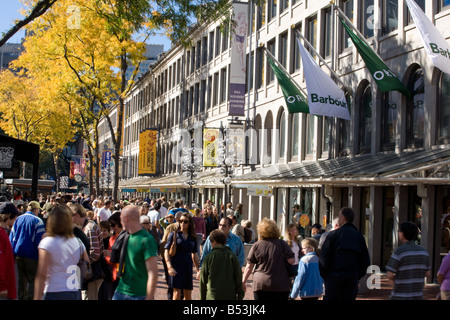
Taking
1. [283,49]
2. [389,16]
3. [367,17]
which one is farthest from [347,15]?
[283,49]

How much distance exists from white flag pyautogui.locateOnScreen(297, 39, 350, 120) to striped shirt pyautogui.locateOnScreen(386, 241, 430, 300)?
12.9 m

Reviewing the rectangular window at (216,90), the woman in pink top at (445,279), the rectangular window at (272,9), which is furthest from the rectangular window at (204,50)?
the woman in pink top at (445,279)

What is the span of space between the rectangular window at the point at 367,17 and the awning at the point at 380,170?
3991mm

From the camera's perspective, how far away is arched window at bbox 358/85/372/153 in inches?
854

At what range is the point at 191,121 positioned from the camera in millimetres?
48500

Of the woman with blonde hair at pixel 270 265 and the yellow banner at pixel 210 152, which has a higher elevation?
the yellow banner at pixel 210 152

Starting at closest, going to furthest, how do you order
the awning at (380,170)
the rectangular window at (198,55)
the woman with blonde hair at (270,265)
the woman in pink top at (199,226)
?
the woman with blonde hair at (270,265) → the awning at (380,170) → the woman in pink top at (199,226) → the rectangular window at (198,55)

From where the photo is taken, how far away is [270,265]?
8547mm

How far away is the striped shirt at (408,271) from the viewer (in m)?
7.63

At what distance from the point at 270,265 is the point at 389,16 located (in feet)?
46.1

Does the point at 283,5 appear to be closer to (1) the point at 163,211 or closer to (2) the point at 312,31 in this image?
(2) the point at 312,31

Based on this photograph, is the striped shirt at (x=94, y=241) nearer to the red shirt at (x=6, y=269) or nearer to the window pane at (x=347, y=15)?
the red shirt at (x=6, y=269)

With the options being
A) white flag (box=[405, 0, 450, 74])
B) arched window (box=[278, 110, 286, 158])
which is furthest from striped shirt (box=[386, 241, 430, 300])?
arched window (box=[278, 110, 286, 158])
